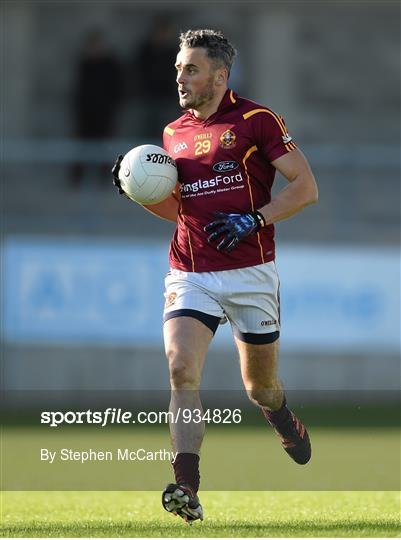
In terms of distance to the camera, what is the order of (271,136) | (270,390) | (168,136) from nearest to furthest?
(271,136), (168,136), (270,390)

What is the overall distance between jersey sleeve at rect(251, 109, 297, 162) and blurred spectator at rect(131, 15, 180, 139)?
10546 millimetres

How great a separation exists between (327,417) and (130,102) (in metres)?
7.16

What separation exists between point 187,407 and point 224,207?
1.24 metres

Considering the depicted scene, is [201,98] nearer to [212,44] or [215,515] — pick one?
[212,44]

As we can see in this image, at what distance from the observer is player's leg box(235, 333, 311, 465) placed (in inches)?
335

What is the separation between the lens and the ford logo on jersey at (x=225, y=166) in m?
8.20

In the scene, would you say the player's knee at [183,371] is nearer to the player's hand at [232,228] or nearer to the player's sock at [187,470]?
the player's sock at [187,470]

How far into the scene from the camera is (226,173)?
8.22 meters

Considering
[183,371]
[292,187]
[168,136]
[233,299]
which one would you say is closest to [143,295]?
[168,136]

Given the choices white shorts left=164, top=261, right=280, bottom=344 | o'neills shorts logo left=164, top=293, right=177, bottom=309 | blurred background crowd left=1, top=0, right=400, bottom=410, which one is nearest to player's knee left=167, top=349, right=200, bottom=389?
white shorts left=164, top=261, right=280, bottom=344

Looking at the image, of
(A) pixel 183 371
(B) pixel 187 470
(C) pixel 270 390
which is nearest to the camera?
(B) pixel 187 470

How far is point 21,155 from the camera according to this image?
55.0ft

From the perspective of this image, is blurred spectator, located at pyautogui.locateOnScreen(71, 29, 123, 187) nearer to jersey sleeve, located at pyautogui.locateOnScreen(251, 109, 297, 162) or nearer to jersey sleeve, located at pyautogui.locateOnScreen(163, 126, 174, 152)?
jersey sleeve, located at pyautogui.locateOnScreen(163, 126, 174, 152)

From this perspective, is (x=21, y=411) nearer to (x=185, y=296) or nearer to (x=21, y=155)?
(x=21, y=155)
